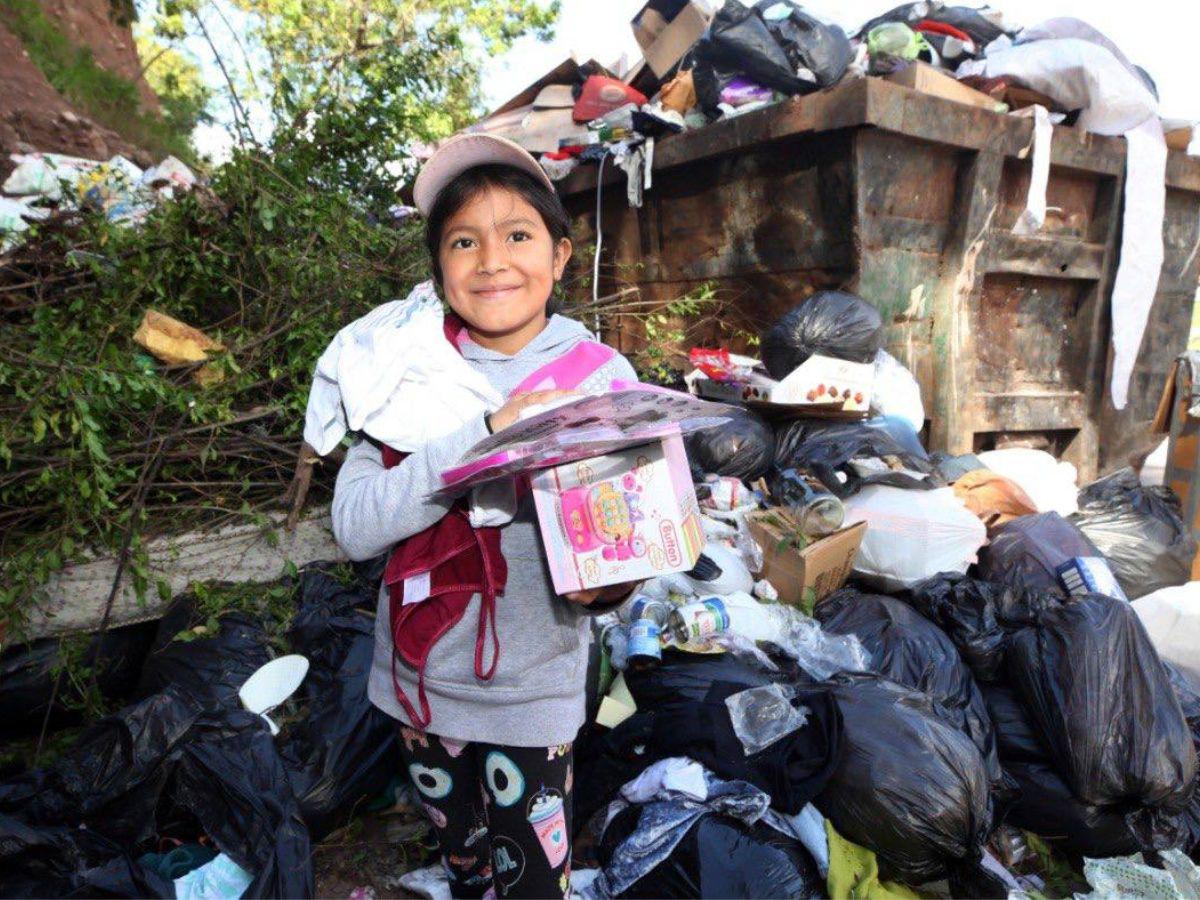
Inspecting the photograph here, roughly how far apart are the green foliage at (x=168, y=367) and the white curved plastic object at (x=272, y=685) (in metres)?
0.62

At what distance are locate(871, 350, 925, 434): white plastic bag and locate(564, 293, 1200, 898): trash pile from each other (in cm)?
34

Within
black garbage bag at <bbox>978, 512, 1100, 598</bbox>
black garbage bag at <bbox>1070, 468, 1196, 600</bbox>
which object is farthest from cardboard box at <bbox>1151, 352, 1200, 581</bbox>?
black garbage bag at <bbox>978, 512, 1100, 598</bbox>

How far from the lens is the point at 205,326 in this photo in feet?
8.55

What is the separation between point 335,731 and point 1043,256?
3.83 m

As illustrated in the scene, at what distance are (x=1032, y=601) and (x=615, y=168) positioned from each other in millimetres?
2842

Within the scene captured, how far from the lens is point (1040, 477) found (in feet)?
10.2

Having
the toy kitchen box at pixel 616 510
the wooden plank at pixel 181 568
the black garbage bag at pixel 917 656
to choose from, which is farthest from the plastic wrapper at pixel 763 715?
the wooden plank at pixel 181 568

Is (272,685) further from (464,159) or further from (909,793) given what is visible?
(909,793)

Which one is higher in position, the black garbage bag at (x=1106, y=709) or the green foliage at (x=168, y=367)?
the green foliage at (x=168, y=367)

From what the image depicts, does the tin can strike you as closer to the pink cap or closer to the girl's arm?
the girl's arm

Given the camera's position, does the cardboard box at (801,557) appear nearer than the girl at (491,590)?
No

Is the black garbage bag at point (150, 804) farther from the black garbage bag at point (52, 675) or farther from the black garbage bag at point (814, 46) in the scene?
the black garbage bag at point (814, 46)

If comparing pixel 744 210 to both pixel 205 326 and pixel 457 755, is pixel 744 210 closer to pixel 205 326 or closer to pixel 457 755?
pixel 205 326

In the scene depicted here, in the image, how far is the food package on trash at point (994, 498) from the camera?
2.76 m
